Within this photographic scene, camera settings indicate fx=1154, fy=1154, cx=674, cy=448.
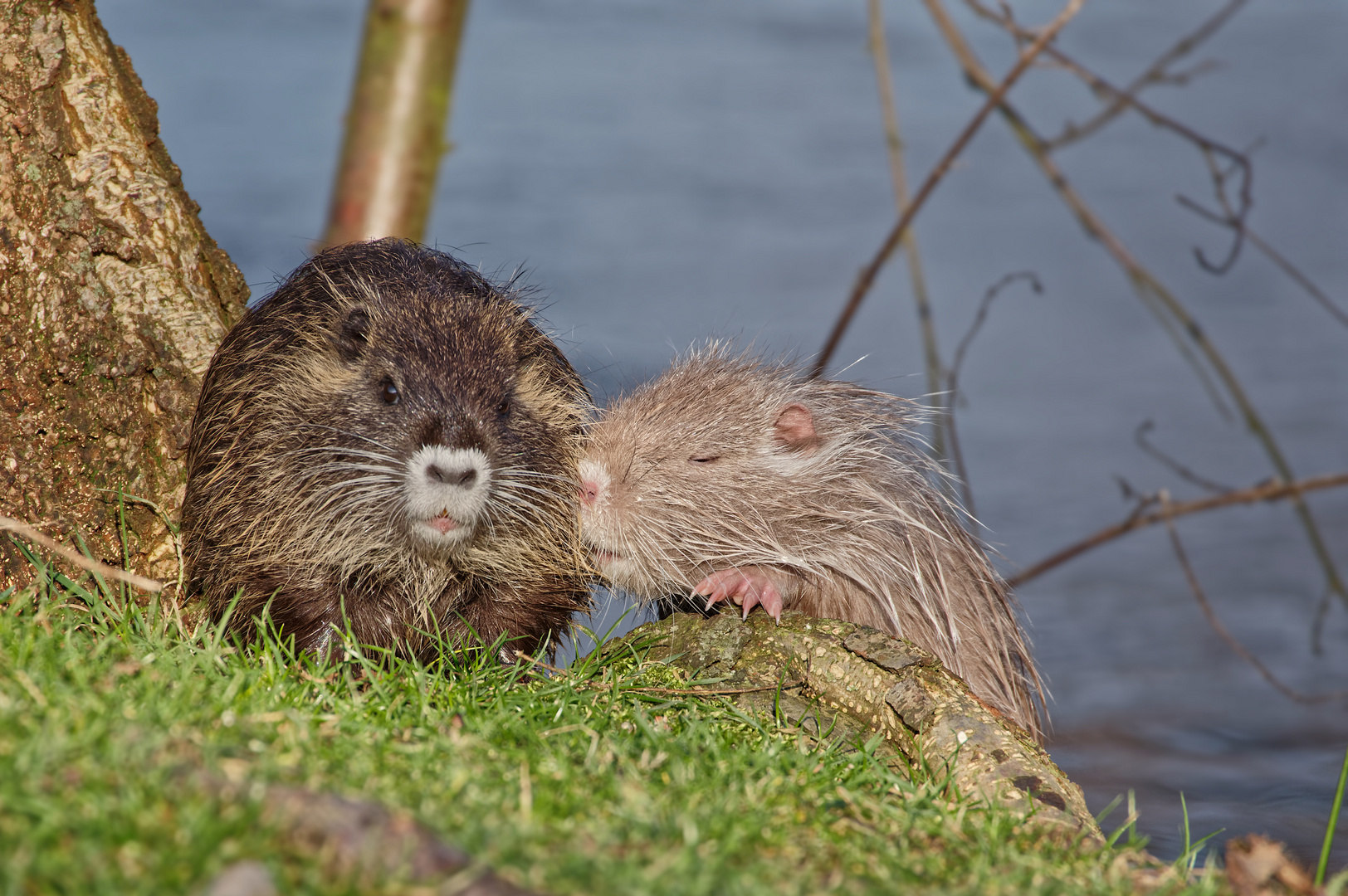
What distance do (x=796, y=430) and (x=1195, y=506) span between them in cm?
257

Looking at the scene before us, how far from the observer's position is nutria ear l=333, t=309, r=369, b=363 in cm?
378

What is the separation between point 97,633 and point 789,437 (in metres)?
2.51

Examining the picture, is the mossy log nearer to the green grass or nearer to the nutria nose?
the green grass

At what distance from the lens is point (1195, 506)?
230 inches

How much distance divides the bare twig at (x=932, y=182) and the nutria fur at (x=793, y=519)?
582 mm

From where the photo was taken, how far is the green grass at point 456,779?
1927 millimetres

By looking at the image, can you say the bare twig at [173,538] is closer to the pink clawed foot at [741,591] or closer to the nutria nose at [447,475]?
the nutria nose at [447,475]

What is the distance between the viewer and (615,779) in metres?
2.61

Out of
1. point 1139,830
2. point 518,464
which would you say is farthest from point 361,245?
point 1139,830

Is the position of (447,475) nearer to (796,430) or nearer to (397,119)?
(796,430)

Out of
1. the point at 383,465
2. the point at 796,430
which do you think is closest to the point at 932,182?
the point at 796,430

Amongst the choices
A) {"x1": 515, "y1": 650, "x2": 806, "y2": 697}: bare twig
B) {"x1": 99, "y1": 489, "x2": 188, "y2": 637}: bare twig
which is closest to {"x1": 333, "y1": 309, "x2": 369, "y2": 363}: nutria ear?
{"x1": 99, "y1": 489, "x2": 188, "y2": 637}: bare twig

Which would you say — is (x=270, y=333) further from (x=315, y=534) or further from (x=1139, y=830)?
(x=1139, y=830)

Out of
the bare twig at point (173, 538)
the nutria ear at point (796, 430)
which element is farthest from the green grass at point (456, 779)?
the nutria ear at point (796, 430)
